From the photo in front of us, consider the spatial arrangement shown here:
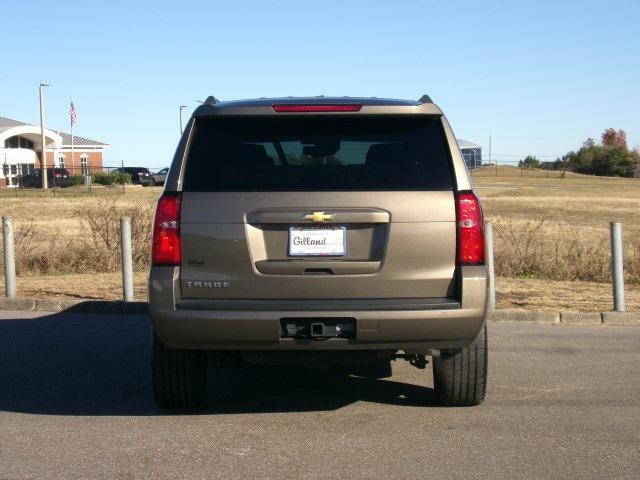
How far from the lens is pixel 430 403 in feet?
22.3

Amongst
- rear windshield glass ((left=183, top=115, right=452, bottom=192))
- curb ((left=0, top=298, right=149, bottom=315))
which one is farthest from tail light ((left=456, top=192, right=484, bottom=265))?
curb ((left=0, top=298, right=149, bottom=315))

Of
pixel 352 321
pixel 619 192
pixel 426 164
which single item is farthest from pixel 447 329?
pixel 619 192

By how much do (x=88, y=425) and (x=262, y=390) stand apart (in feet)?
4.87

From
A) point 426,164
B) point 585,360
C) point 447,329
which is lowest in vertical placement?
point 585,360

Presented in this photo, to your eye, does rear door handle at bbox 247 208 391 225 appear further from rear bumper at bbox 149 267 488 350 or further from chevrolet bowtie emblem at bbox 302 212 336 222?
rear bumper at bbox 149 267 488 350

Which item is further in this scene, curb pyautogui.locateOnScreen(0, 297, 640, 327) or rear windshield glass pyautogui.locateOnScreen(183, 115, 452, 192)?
curb pyautogui.locateOnScreen(0, 297, 640, 327)

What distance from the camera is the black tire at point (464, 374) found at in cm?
637

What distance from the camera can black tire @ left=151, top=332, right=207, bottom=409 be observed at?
6.30 meters

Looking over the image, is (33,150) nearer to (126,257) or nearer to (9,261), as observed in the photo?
(9,261)

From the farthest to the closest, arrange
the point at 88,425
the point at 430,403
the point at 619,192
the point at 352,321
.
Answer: the point at 619,192 → the point at 430,403 → the point at 88,425 → the point at 352,321

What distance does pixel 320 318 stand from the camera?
18.7 feet

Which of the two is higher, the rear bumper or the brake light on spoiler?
the brake light on spoiler

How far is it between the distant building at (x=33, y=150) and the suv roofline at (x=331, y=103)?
2384 inches

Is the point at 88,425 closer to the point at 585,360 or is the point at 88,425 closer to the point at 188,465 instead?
the point at 188,465
